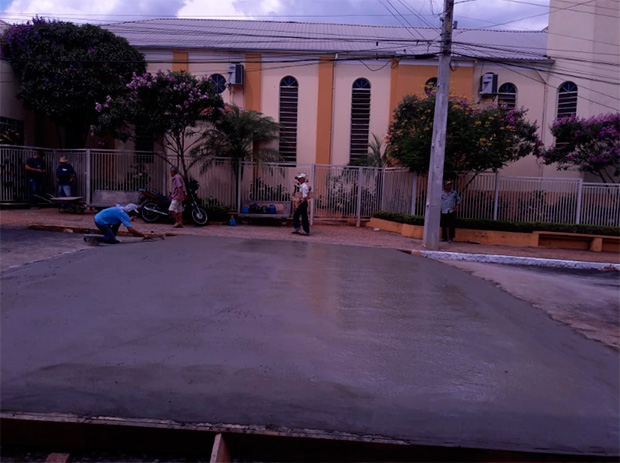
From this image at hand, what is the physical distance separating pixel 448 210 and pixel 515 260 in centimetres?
259

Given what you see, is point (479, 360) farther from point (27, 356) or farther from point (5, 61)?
point (5, 61)

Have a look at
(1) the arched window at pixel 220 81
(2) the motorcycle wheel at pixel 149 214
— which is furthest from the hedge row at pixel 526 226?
(1) the arched window at pixel 220 81

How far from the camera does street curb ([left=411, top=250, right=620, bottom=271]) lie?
1202cm

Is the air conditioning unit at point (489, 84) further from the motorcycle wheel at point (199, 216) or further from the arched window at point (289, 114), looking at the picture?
the motorcycle wheel at point (199, 216)

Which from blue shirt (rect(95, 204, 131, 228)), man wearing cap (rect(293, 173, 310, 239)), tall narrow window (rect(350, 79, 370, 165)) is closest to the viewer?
blue shirt (rect(95, 204, 131, 228))

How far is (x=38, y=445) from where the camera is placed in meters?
3.48

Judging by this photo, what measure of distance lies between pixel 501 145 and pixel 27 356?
13064 millimetres

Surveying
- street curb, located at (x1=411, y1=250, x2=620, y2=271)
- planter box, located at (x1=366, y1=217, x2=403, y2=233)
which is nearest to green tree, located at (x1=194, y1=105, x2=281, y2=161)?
planter box, located at (x1=366, y1=217, x2=403, y2=233)

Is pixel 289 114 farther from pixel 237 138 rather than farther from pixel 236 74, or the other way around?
pixel 237 138

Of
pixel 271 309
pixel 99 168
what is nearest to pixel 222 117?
pixel 99 168

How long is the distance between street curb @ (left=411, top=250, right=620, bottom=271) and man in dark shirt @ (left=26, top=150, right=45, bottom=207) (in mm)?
11680

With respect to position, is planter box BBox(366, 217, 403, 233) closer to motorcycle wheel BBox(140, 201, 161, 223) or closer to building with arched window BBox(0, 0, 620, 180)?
building with arched window BBox(0, 0, 620, 180)

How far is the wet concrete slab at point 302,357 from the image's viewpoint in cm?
373

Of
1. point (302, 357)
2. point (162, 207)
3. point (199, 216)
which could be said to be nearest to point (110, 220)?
point (199, 216)
